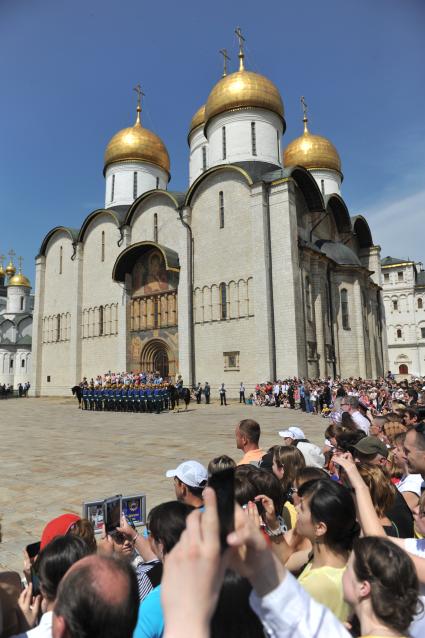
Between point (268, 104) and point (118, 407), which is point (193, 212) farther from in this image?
point (118, 407)

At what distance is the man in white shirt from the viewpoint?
23.1 ft

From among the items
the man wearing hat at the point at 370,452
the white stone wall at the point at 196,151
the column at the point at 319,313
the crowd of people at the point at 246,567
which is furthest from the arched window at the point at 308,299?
the crowd of people at the point at 246,567

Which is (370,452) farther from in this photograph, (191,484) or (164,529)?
(164,529)

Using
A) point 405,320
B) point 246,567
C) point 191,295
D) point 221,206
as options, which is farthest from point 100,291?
point 405,320

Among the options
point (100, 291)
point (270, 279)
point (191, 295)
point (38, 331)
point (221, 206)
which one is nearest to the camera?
point (270, 279)

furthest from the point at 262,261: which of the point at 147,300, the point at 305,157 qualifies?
the point at 305,157

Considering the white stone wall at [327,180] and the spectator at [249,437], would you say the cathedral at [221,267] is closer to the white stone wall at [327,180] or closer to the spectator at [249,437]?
the white stone wall at [327,180]

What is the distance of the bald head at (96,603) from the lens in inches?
52.5

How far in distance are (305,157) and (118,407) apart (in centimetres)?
2482

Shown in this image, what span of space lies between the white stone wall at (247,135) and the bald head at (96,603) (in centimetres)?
3031

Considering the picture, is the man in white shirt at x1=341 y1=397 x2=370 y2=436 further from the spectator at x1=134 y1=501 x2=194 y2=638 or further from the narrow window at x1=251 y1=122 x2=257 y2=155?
the narrow window at x1=251 y1=122 x2=257 y2=155

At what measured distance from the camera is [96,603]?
1347mm

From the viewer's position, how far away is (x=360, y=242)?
3684 cm

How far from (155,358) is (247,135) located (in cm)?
1634
